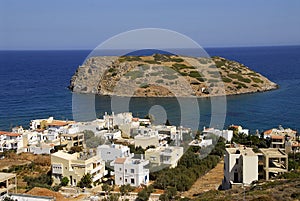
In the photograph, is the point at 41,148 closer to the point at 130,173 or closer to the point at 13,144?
the point at 13,144

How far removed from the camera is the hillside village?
12367 mm

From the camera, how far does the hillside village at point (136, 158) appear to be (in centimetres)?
1237

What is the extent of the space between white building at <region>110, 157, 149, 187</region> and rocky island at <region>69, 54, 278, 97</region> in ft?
79.7

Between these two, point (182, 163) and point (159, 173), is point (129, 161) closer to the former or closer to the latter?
point (159, 173)

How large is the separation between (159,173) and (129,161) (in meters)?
1.11

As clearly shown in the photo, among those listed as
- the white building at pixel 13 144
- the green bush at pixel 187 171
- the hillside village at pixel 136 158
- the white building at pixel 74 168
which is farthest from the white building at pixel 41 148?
the green bush at pixel 187 171

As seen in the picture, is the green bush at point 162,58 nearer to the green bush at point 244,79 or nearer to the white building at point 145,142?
the green bush at point 244,79

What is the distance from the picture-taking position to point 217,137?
19.0 metres

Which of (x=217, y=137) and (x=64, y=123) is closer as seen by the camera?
(x=217, y=137)

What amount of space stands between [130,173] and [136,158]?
1.32 m

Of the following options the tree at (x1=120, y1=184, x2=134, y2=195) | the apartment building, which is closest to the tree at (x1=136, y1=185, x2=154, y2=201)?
the tree at (x1=120, y1=184, x2=134, y2=195)

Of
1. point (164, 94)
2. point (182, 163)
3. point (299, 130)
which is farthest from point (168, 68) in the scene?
point (182, 163)

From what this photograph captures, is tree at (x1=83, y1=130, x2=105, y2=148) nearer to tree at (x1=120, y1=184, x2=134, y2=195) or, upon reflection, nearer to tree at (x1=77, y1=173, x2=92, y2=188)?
tree at (x1=77, y1=173, x2=92, y2=188)

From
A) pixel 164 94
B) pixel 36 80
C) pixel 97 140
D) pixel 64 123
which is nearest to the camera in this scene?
pixel 97 140
